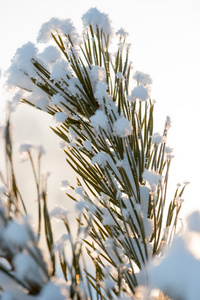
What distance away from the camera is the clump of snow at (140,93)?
1.89 m

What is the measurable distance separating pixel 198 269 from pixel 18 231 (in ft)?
1.57

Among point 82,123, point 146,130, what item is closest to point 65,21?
point 82,123

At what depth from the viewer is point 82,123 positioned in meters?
1.97

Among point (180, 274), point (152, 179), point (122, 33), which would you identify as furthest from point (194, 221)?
point (122, 33)

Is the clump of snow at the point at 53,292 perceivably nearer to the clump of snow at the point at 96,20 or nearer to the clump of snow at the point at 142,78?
the clump of snow at the point at 142,78

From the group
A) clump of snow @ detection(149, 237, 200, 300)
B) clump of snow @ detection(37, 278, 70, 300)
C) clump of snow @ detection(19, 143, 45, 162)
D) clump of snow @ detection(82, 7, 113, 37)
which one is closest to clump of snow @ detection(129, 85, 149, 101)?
clump of snow @ detection(82, 7, 113, 37)

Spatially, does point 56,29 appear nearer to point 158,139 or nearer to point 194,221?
point 158,139

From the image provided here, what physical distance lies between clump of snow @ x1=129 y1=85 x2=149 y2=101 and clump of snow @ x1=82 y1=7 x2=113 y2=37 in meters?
0.60

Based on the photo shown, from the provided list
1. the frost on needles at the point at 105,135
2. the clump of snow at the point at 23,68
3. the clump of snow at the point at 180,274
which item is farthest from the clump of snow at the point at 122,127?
the clump of snow at the point at 180,274

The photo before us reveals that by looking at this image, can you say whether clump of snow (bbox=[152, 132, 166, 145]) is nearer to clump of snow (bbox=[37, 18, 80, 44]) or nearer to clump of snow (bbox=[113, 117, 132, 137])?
clump of snow (bbox=[113, 117, 132, 137])

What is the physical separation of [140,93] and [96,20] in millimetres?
717

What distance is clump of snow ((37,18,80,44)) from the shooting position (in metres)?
2.10

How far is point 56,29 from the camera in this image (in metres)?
2.12

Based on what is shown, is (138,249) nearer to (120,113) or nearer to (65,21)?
(120,113)
